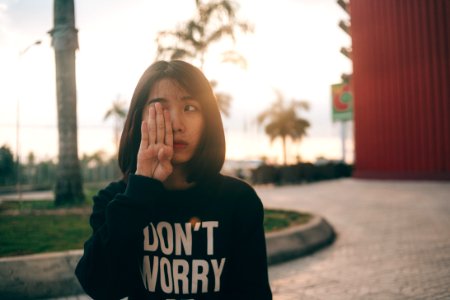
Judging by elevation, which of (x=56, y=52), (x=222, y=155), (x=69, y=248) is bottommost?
(x=69, y=248)

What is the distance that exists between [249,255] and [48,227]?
4.97 meters

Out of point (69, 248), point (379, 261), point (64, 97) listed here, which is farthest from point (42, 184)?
point (379, 261)

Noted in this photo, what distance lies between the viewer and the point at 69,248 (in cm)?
427

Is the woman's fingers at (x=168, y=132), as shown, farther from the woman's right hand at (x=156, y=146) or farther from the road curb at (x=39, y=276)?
the road curb at (x=39, y=276)

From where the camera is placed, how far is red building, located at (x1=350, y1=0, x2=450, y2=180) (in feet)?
56.4

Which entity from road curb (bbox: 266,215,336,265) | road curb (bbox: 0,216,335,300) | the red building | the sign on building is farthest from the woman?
the sign on building

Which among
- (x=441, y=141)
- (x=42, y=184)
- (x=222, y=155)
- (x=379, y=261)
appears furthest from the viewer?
(x=42, y=184)

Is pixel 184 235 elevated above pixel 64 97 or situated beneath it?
situated beneath

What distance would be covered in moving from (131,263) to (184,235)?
0.22 m

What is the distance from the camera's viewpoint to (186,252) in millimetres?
1453

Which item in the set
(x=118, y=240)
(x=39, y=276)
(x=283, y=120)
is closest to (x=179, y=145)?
(x=118, y=240)

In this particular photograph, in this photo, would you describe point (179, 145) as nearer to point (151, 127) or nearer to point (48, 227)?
point (151, 127)

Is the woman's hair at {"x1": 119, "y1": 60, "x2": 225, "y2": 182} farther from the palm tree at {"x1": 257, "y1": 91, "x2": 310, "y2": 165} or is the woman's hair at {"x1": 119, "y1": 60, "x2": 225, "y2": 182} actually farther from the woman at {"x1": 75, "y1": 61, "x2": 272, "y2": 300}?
the palm tree at {"x1": 257, "y1": 91, "x2": 310, "y2": 165}

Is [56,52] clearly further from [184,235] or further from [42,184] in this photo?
[42,184]
